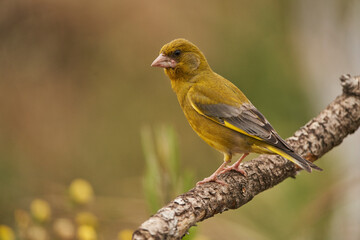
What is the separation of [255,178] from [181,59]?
1.28m

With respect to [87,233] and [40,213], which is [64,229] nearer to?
[40,213]

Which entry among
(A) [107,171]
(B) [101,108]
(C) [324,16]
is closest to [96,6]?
(B) [101,108]

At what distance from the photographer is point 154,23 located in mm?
5723

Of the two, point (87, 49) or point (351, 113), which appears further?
point (87, 49)

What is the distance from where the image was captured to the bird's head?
3778 millimetres

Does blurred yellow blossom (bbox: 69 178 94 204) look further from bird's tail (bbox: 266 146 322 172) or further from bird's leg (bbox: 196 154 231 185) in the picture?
bird's tail (bbox: 266 146 322 172)

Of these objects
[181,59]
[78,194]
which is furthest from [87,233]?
[181,59]

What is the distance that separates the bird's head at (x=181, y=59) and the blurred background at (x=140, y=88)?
0.52m

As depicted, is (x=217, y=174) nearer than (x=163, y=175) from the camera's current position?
No

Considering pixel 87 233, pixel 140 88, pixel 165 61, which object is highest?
pixel 140 88

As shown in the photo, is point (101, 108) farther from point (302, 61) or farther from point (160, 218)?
point (160, 218)

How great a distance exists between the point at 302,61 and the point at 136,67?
2.09 m

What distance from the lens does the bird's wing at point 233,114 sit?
3.30 meters

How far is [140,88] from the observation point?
6.65m
